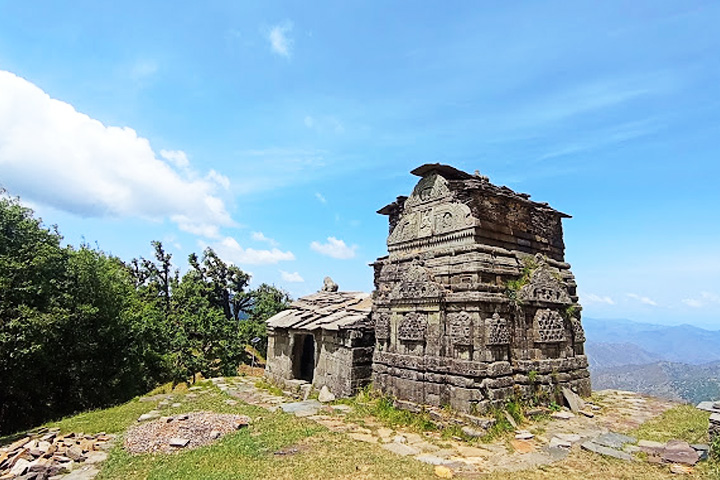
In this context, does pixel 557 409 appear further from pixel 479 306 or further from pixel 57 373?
pixel 57 373

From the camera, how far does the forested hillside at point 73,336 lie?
15.2 metres

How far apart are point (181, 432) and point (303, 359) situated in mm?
9432

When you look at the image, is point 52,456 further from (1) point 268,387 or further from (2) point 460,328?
(2) point 460,328

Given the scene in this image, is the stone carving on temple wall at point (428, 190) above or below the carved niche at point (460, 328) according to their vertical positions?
above

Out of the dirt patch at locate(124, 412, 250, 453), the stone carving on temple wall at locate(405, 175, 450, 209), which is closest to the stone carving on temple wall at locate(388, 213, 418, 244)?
the stone carving on temple wall at locate(405, 175, 450, 209)

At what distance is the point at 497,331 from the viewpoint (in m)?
10.3

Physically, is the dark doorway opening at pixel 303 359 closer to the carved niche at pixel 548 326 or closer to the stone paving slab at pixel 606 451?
the carved niche at pixel 548 326

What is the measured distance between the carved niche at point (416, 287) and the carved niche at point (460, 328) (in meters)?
0.73

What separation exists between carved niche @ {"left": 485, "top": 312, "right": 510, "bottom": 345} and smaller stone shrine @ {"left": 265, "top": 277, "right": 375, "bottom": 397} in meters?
4.27

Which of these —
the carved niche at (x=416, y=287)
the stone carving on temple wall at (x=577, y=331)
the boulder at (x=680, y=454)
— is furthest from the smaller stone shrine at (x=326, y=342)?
the boulder at (x=680, y=454)

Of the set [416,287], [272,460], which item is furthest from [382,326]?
[272,460]

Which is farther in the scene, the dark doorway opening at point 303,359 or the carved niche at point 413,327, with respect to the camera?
the dark doorway opening at point 303,359

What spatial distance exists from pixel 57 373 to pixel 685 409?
21645mm

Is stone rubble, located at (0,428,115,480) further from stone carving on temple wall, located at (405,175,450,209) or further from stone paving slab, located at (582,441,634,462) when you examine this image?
stone carving on temple wall, located at (405,175,450,209)
